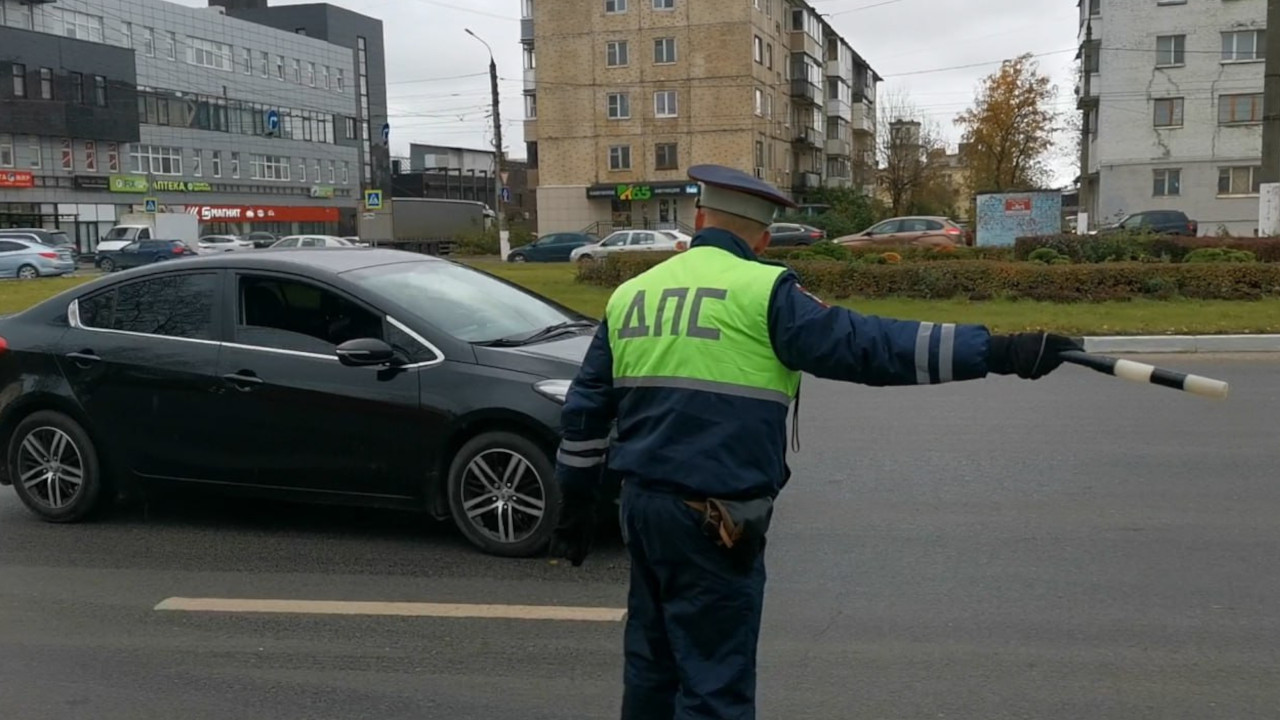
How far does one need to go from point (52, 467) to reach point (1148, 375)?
6054 millimetres

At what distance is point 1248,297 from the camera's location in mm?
18031

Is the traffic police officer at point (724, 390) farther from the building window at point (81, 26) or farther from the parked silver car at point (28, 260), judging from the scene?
the building window at point (81, 26)

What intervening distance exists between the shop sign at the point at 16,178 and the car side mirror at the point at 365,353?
60.2 meters

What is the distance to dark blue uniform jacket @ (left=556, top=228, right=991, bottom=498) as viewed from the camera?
2.97 m

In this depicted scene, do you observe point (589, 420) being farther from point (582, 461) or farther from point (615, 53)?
point (615, 53)

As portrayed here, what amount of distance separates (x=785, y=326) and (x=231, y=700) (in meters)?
2.67

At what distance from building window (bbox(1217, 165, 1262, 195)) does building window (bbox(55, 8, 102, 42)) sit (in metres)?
56.7

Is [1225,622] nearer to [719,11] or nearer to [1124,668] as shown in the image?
[1124,668]

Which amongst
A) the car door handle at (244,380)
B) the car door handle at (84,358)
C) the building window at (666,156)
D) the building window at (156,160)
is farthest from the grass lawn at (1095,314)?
the building window at (156,160)

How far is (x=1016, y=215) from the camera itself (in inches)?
1335

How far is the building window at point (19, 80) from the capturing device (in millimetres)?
59562

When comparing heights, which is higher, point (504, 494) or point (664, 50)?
point (664, 50)

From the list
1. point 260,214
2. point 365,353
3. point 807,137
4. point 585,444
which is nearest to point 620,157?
point 807,137

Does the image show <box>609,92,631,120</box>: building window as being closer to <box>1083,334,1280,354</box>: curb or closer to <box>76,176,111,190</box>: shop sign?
<box>76,176,111,190</box>: shop sign
